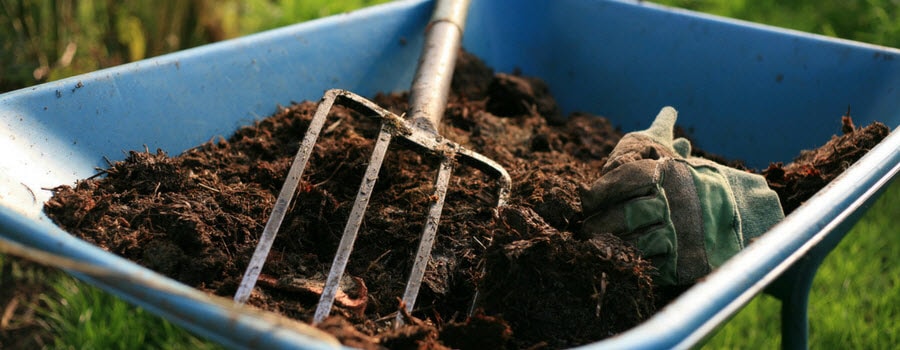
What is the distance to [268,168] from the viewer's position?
1.53 metres

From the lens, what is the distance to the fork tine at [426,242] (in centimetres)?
119

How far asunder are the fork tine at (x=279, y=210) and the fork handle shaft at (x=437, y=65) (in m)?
0.23

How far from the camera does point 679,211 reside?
4.39 ft

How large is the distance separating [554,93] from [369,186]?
46.1 inches

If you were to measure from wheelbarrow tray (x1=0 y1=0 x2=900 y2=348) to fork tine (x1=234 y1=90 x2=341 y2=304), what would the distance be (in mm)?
234

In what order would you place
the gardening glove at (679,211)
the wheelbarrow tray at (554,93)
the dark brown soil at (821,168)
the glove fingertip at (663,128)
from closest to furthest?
the wheelbarrow tray at (554,93), the gardening glove at (679,211), the dark brown soil at (821,168), the glove fingertip at (663,128)

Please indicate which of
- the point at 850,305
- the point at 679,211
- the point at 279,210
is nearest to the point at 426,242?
the point at 279,210

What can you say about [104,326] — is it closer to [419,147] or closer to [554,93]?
[419,147]

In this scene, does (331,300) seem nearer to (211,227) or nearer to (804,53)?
(211,227)

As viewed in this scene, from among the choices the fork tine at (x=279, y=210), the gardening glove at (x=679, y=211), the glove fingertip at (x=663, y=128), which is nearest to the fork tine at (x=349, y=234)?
the fork tine at (x=279, y=210)

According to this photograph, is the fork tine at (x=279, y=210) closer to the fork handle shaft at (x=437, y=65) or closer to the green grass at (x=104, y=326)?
the fork handle shaft at (x=437, y=65)

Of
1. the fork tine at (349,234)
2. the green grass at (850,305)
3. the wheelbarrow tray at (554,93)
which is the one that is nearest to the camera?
the wheelbarrow tray at (554,93)

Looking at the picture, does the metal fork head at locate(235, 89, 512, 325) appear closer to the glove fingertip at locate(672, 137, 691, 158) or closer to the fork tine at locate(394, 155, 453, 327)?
the fork tine at locate(394, 155, 453, 327)

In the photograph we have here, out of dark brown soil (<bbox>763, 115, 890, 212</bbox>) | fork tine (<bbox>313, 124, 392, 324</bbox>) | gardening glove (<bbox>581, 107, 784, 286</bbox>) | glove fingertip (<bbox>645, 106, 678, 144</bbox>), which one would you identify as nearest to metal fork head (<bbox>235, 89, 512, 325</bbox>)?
fork tine (<bbox>313, 124, 392, 324</bbox>)
